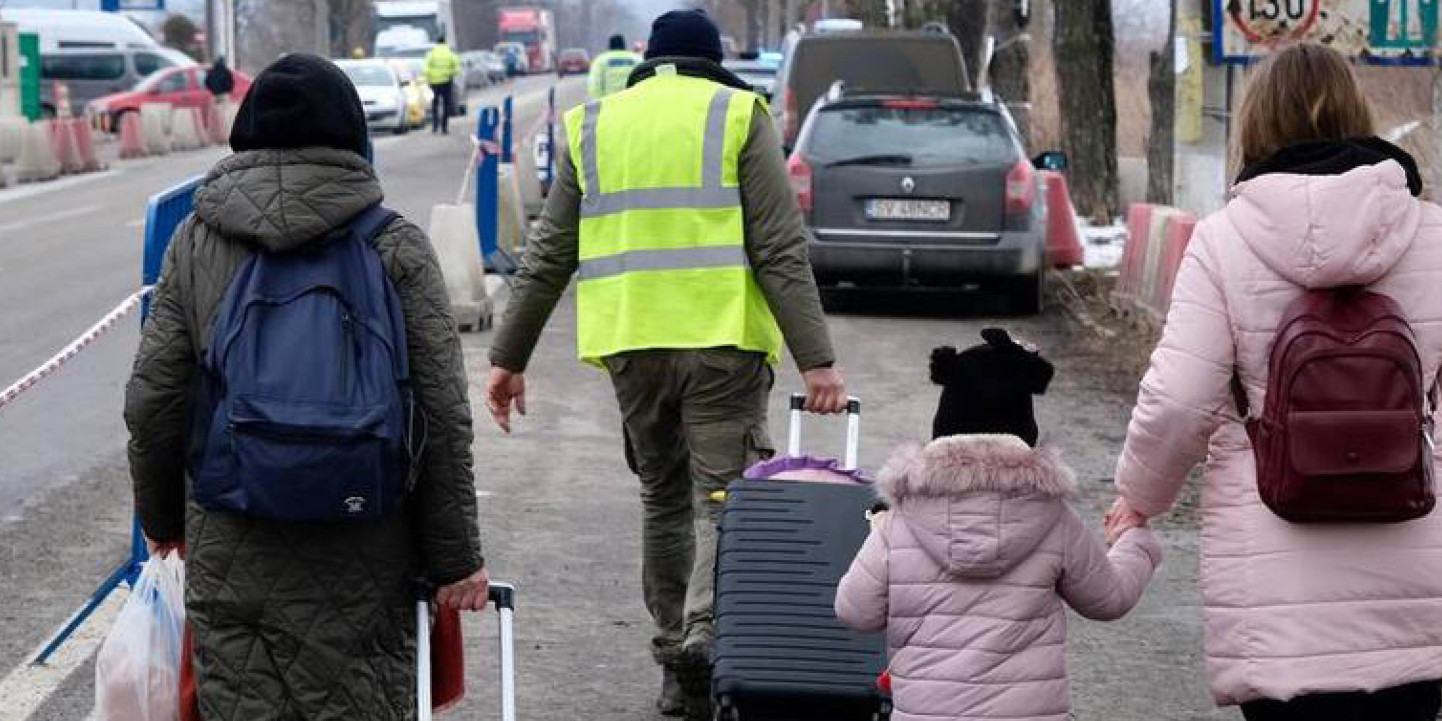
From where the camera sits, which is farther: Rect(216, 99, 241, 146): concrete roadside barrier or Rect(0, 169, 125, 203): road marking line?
Rect(216, 99, 241, 146): concrete roadside barrier

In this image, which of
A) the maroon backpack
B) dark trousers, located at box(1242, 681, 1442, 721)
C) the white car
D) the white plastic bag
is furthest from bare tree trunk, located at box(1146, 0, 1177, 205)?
the white car

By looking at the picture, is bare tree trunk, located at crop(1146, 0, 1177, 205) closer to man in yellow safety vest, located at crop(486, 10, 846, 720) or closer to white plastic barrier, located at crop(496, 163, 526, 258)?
white plastic barrier, located at crop(496, 163, 526, 258)

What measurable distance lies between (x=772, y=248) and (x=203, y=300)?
2.00 meters

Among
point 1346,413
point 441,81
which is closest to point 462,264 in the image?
point 1346,413

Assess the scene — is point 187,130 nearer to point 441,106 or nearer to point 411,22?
point 441,106

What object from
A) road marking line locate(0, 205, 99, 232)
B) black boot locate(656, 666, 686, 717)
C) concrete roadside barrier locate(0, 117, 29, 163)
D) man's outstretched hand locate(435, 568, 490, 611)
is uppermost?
man's outstretched hand locate(435, 568, 490, 611)

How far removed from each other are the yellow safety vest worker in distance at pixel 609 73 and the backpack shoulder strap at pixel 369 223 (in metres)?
17.8

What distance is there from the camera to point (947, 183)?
16344 millimetres

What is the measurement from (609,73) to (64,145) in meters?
12.9

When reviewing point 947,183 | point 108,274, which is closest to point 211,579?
point 947,183

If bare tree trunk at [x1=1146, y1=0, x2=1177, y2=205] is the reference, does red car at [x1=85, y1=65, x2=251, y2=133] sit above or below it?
below

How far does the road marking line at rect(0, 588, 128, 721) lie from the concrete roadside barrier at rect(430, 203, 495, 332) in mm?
7538

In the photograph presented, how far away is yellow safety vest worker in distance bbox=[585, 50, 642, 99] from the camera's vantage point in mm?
23188

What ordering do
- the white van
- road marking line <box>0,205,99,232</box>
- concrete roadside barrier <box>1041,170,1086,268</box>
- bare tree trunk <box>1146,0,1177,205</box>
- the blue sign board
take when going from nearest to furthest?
concrete roadside barrier <box>1041,170,1086,268</box> → bare tree trunk <box>1146,0,1177,205</box> → road marking line <box>0,205,99,232</box> → the white van → the blue sign board
